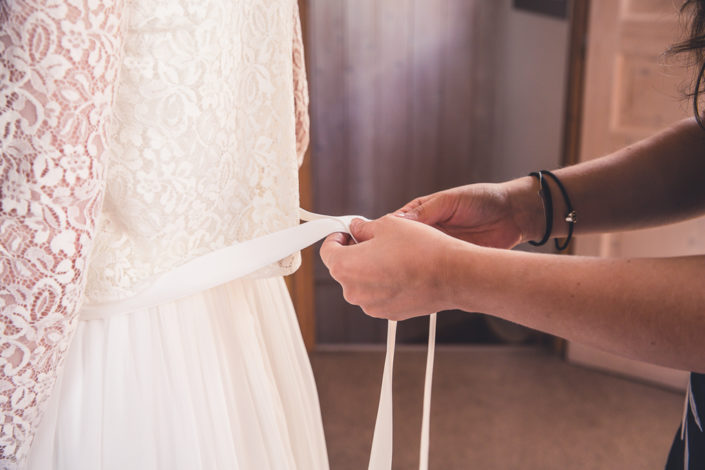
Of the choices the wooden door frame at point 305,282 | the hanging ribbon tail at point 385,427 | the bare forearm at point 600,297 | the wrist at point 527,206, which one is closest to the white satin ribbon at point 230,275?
the hanging ribbon tail at point 385,427

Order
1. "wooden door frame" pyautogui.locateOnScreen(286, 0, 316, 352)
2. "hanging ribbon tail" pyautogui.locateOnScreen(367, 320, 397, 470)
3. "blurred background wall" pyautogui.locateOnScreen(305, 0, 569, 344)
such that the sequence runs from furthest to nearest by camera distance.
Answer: "blurred background wall" pyautogui.locateOnScreen(305, 0, 569, 344) < "wooden door frame" pyautogui.locateOnScreen(286, 0, 316, 352) < "hanging ribbon tail" pyautogui.locateOnScreen(367, 320, 397, 470)

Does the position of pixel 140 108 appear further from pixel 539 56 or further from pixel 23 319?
pixel 539 56

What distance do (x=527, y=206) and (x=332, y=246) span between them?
361 millimetres

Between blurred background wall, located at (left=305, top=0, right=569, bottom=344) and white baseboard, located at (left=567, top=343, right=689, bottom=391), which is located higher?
blurred background wall, located at (left=305, top=0, right=569, bottom=344)

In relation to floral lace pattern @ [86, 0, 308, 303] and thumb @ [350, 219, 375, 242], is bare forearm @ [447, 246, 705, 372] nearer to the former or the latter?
thumb @ [350, 219, 375, 242]

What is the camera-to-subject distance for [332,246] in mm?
657

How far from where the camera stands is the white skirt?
1.77 ft

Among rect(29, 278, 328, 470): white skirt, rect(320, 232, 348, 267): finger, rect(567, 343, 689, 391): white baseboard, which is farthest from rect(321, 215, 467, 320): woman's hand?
rect(567, 343, 689, 391): white baseboard

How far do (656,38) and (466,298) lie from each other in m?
1.97

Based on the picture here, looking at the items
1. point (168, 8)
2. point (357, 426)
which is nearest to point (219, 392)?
point (168, 8)

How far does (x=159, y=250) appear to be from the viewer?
0.55 m

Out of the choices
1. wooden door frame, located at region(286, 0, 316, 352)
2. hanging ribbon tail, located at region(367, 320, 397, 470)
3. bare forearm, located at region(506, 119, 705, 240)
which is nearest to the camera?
hanging ribbon tail, located at region(367, 320, 397, 470)

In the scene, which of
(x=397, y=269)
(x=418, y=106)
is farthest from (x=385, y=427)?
(x=418, y=106)

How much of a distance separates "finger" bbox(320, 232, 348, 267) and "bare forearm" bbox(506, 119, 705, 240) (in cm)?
32
